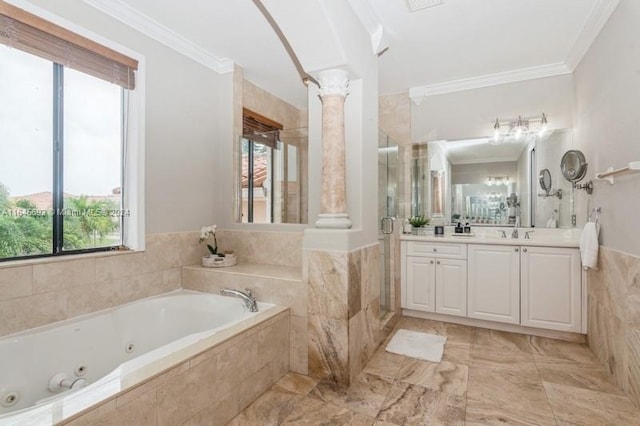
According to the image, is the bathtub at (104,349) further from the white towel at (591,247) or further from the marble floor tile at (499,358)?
the white towel at (591,247)

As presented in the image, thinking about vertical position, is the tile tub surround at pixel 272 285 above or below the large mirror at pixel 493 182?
below

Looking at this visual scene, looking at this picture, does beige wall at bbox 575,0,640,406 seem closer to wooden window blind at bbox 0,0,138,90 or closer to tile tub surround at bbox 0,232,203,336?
tile tub surround at bbox 0,232,203,336

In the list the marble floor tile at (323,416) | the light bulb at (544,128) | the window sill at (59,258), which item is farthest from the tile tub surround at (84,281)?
the light bulb at (544,128)

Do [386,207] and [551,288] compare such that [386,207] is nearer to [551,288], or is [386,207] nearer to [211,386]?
[551,288]

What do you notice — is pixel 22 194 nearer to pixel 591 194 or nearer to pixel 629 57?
pixel 629 57

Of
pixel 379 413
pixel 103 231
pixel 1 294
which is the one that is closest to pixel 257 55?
pixel 103 231

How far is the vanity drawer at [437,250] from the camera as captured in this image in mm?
3109

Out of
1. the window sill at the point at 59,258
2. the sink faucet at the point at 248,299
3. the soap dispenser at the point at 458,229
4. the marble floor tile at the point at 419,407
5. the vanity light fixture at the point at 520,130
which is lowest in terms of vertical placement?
the marble floor tile at the point at 419,407

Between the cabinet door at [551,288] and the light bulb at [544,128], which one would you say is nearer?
the cabinet door at [551,288]

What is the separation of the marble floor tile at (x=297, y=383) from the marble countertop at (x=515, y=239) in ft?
5.71

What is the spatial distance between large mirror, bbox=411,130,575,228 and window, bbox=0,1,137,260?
2939 mm

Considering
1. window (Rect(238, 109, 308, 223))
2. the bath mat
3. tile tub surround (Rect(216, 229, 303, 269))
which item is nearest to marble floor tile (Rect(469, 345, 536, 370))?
the bath mat

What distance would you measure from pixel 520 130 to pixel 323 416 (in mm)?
3198

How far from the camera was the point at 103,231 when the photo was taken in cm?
237
